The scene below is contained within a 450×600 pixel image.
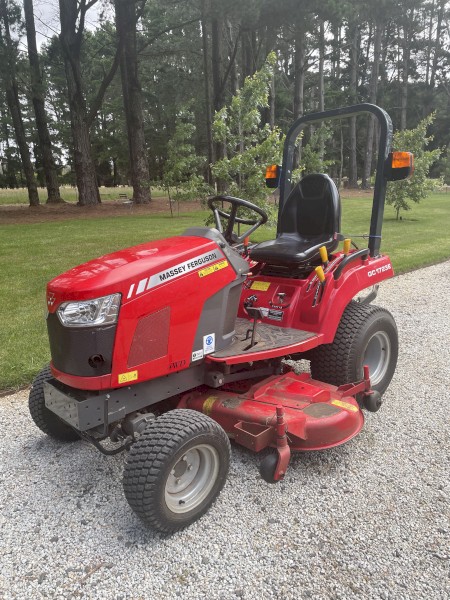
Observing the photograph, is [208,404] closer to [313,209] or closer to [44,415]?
[44,415]

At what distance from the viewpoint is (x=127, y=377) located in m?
2.27

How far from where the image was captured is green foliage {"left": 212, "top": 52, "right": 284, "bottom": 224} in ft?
26.8

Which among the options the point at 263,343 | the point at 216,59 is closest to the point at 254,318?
the point at 263,343

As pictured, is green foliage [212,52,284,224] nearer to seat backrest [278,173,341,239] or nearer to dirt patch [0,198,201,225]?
seat backrest [278,173,341,239]

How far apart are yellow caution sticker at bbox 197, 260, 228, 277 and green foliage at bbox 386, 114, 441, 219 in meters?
13.4

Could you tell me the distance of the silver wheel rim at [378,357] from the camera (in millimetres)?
3535

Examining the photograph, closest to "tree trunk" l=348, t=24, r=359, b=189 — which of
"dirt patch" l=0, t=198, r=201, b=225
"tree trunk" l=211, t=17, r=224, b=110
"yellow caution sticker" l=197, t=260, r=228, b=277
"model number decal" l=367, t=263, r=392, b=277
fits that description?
"dirt patch" l=0, t=198, r=201, b=225

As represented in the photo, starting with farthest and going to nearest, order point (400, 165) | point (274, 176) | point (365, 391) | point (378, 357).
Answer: point (274, 176)
point (378, 357)
point (400, 165)
point (365, 391)

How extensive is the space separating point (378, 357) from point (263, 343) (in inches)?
47.7

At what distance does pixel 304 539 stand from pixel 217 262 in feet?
4.64

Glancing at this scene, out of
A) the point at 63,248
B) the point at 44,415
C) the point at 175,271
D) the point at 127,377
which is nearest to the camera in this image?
the point at 127,377

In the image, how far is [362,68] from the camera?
4100 cm

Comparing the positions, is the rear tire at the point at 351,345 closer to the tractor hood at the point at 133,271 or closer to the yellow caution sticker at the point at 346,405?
the yellow caution sticker at the point at 346,405

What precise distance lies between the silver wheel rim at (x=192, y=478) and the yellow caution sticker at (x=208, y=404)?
14.1 inches
